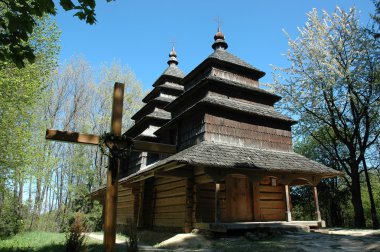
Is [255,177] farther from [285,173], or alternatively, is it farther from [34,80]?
[34,80]

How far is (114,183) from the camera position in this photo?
555cm

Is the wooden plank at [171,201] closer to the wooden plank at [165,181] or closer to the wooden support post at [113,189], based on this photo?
the wooden plank at [165,181]

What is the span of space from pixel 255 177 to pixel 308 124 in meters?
13.1

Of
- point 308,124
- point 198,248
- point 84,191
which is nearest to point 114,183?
point 198,248

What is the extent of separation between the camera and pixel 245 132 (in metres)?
15.0

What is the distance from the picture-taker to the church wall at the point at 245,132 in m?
14.1

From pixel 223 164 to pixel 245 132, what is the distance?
13.6ft

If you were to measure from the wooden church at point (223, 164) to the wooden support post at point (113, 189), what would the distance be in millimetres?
5135

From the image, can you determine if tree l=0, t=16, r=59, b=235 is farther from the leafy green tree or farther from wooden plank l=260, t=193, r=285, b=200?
the leafy green tree

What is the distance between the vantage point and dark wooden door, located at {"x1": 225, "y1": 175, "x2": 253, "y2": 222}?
13.1 metres

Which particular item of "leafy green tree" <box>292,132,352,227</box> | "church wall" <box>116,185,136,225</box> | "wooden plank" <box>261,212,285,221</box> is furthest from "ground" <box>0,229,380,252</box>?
"leafy green tree" <box>292,132,352,227</box>

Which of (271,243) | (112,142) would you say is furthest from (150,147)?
(271,243)

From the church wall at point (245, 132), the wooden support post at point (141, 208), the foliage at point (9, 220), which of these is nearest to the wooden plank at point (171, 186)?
the wooden support post at point (141, 208)

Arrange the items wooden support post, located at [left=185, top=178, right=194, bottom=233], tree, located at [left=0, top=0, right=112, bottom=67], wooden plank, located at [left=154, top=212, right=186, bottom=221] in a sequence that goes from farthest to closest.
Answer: wooden plank, located at [left=154, top=212, right=186, bottom=221] → wooden support post, located at [left=185, top=178, right=194, bottom=233] → tree, located at [left=0, top=0, right=112, bottom=67]
